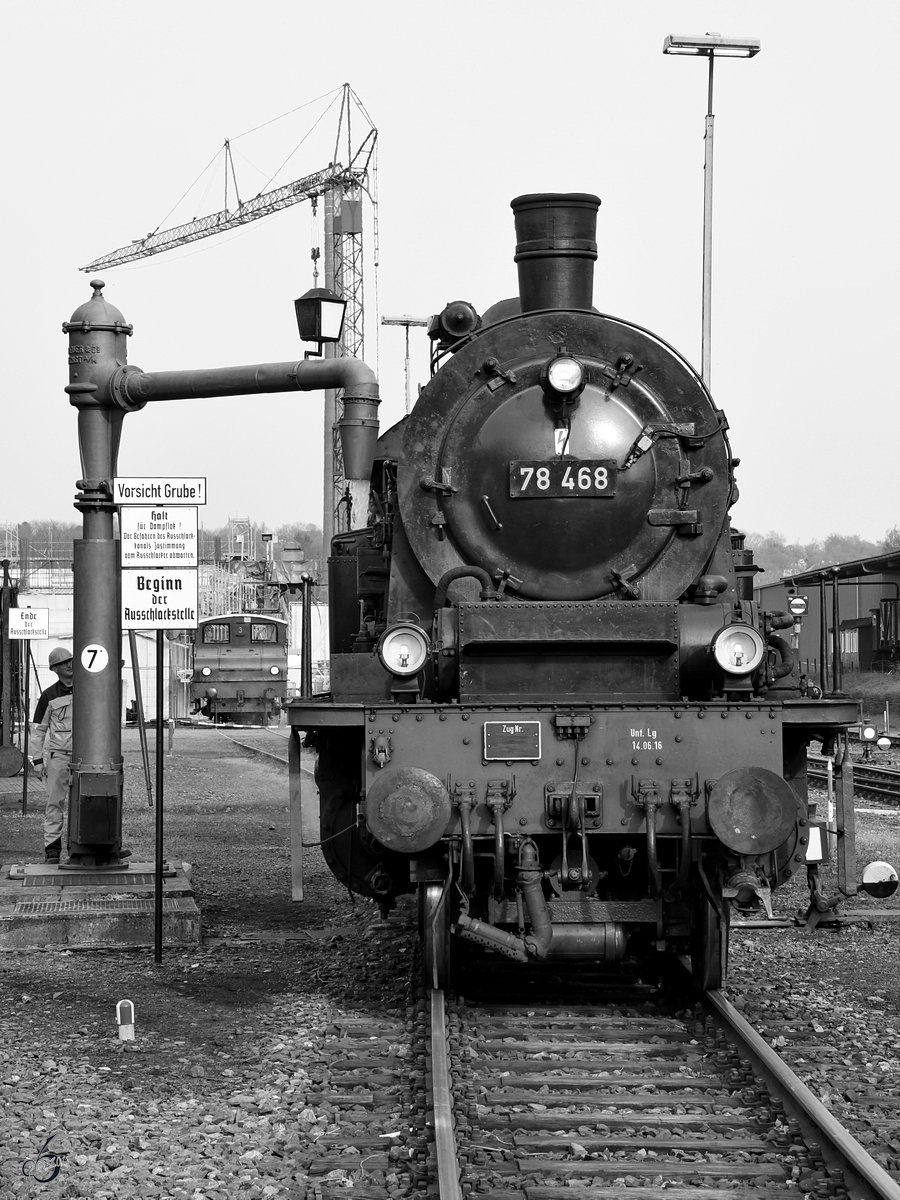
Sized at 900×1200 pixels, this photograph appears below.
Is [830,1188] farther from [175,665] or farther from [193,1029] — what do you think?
[175,665]

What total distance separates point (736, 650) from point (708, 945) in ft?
4.68

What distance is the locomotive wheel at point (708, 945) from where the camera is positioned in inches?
276

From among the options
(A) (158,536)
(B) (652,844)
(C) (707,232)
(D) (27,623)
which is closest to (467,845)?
(B) (652,844)

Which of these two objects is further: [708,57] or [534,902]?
[708,57]

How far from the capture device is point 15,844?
14.4 metres

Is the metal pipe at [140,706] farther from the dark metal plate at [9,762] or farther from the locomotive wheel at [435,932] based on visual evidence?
the locomotive wheel at [435,932]

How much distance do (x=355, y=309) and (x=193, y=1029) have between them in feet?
192

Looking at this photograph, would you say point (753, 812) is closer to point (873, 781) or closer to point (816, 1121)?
point (816, 1121)

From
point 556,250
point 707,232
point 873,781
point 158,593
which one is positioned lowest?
point 873,781

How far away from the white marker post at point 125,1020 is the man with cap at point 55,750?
4752mm

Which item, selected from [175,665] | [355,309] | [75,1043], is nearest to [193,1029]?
[75,1043]

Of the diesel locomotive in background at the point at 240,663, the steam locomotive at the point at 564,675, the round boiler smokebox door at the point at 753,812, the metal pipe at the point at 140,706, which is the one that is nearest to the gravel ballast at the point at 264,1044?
the steam locomotive at the point at 564,675

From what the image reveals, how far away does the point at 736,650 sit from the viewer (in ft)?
22.4

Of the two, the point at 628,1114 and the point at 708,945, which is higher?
the point at 708,945
